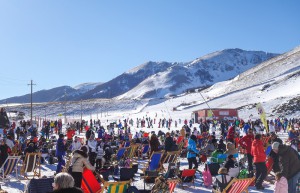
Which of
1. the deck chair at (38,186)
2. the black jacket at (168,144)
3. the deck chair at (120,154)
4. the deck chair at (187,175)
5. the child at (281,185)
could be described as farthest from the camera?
the deck chair at (120,154)

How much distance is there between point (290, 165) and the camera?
25.8 feet

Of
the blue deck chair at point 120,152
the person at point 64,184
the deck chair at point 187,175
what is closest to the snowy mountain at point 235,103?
the blue deck chair at point 120,152

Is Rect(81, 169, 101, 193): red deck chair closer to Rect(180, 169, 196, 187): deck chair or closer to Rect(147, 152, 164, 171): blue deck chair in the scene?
Rect(180, 169, 196, 187): deck chair

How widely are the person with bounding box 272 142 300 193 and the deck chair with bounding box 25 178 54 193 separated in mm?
4451

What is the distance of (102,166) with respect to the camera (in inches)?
496

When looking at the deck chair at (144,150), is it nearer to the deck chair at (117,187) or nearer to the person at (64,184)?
the deck chair at (117,187)

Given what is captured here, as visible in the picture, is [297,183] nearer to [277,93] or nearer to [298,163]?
[298,163]

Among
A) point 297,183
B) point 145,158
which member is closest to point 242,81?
point 145,158

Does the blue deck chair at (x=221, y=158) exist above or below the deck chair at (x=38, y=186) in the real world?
below

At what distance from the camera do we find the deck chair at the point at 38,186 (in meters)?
6.71

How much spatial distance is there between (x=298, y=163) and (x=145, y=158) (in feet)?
37.6

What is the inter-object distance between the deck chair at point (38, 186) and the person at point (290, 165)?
445cm

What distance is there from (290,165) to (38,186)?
15.7ft

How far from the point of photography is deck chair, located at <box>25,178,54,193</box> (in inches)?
264
